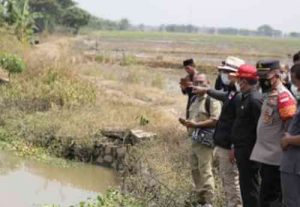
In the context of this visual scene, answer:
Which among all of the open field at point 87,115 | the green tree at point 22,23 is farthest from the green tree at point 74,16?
the open field at point 87,115

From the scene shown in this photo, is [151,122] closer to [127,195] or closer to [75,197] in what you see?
[75,197]

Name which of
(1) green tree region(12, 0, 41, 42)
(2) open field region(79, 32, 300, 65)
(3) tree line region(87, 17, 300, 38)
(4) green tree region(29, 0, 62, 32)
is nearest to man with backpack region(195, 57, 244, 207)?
(1) green tree region(12, 0, 41, 42)

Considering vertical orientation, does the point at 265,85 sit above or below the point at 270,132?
above

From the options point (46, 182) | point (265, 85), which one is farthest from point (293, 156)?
point (46, 182)

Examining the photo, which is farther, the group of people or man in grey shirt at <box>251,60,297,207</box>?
man in grey shirt at <box>251,60,297,207</box>

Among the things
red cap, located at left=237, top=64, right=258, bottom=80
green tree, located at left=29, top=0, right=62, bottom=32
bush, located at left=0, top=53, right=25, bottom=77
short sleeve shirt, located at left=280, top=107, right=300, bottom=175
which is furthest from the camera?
green tree, located at left=29, top=0, right=62, bottom=32

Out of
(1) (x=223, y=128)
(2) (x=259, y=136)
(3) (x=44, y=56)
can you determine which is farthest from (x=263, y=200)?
(3) (x=44, y=56)

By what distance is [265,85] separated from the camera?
17.8 feet

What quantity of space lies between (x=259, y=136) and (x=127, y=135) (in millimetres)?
5191

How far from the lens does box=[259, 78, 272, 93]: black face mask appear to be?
5.37 m

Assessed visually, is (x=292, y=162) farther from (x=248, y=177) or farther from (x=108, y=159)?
(x=108, y=159)

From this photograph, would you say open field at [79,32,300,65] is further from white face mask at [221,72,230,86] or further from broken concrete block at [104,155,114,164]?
white face mask at [221,72,230,86]

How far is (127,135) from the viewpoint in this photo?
1043 centimetres

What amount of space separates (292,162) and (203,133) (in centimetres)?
211
